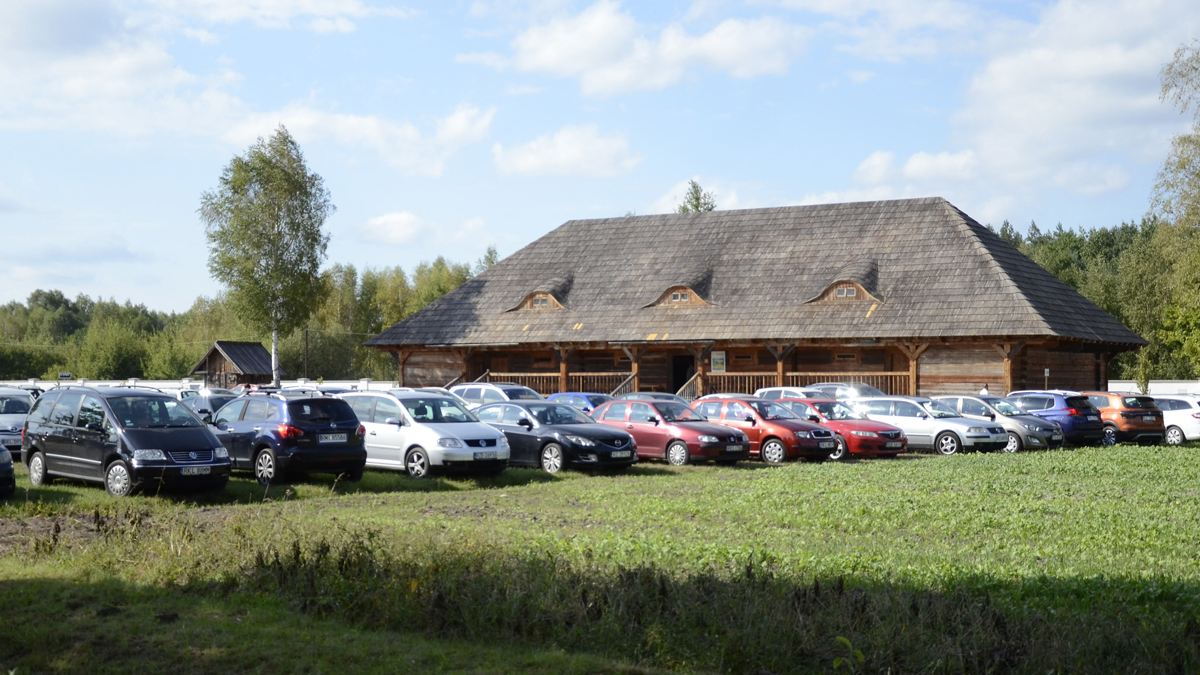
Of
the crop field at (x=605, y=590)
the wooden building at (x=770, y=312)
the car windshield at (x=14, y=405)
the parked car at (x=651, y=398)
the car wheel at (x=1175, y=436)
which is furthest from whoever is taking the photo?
the wooden building at (x=770, y=312)

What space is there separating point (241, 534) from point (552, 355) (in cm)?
3648

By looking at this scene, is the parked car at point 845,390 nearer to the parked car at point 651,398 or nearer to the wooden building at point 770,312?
the wooden building at point 770,312

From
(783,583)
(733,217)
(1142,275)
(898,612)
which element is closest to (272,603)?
(783,583)

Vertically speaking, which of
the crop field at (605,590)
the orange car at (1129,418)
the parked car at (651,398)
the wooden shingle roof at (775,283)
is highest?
the wooden shingle roof at (775,283)

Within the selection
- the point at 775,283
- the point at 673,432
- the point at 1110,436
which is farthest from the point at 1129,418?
the point at 775,283

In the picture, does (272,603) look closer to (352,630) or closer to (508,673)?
(352,630)

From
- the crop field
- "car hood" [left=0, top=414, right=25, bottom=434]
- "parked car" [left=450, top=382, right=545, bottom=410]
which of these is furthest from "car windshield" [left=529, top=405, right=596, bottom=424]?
"car hood" [left=0, top=414, right=25, bottom=434]

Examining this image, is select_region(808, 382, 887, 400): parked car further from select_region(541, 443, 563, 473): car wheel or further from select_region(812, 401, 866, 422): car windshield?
select_region(541, 443, 563, 473): car wheel

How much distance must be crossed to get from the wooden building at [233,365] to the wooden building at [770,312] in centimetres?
1804

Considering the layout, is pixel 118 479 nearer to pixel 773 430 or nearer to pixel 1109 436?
pixel 773 430

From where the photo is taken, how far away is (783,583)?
8.55 metres

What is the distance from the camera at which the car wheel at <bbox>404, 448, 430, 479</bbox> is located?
1900 centimetres

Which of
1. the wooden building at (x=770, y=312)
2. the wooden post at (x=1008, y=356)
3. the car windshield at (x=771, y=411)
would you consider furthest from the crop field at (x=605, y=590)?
the wooden building at (x=770, y=312)

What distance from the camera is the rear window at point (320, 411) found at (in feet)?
58.4
